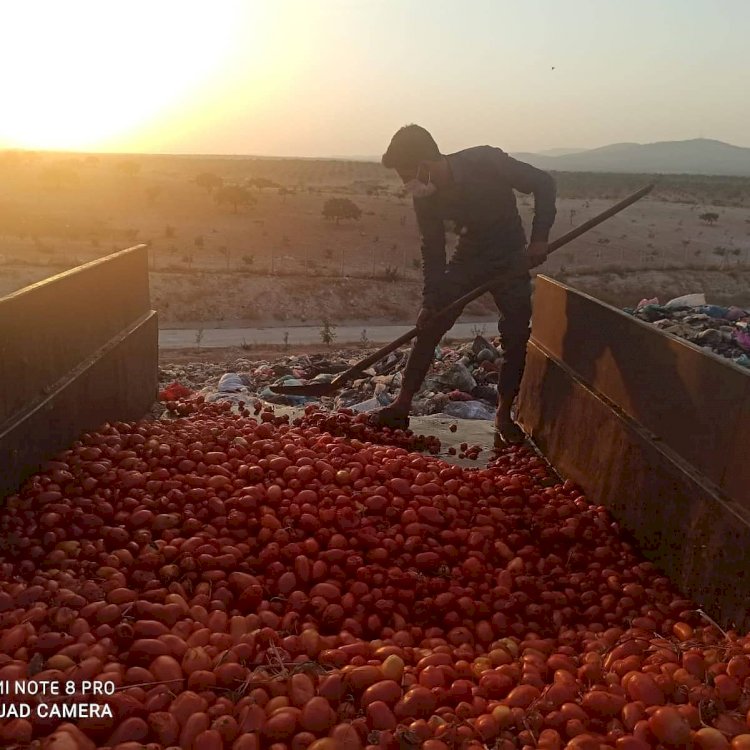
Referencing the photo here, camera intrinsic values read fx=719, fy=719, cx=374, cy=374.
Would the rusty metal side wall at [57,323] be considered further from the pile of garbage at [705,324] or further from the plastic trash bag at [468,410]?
the pile of garbage at [705,324]

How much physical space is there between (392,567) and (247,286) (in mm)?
20237

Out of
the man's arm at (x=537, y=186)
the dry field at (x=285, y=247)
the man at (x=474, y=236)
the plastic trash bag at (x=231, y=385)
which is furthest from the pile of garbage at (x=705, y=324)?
the dry field at (x=285, y=247)

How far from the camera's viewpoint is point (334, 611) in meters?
2.91

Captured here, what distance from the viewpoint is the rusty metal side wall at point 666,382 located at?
2.95 m

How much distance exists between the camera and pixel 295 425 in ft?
18.5

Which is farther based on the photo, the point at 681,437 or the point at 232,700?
the point at 681,437

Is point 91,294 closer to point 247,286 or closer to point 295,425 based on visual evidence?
point 295,425

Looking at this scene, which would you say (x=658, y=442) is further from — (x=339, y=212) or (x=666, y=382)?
(x=339, y=212)

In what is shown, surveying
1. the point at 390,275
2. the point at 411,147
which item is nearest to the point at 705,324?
the point at 411,147

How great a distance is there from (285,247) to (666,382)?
28877 mm

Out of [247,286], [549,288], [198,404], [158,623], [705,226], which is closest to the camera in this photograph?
[158,623]

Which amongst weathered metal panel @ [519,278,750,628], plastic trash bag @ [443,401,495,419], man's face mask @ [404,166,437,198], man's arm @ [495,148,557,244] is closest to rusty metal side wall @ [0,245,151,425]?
man's face mask @ [404,166,437,198]

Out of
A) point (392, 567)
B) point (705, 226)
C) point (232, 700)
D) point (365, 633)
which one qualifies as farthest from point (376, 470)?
point (705, 226)

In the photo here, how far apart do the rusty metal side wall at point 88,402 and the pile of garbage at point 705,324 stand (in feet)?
16.1
